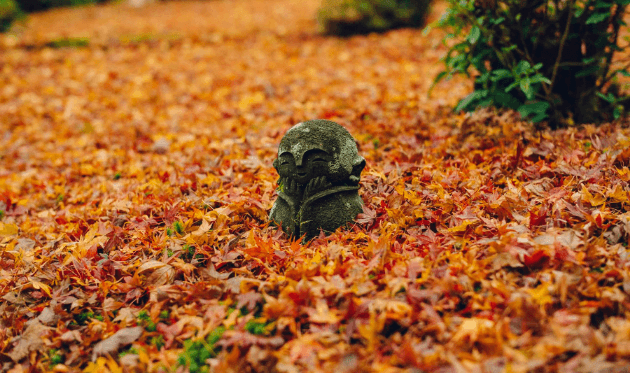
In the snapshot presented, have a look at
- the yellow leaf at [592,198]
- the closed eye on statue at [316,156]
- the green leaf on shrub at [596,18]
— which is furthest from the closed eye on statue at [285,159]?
the green leaf on shrub at [596,18]

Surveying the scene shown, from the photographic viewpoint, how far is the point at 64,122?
247 inches

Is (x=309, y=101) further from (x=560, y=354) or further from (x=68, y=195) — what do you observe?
(x=560, y=354)

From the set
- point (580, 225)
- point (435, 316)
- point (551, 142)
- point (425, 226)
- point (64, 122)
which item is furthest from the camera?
point (64, 122)

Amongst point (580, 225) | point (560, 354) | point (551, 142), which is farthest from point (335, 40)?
point (560, 354)

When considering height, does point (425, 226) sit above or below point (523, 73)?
below

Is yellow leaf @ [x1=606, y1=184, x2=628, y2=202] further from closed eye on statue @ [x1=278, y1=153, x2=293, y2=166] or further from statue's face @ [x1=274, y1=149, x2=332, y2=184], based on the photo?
closed eye on statue @ [x1=278, y1=153, x2=293, y2=166]

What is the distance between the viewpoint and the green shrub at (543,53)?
404 cm

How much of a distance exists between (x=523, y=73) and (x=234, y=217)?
293 cm

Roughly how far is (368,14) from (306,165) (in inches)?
283

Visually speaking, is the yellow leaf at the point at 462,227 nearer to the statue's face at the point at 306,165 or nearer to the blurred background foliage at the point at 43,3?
the statue's face at the point at 306,165

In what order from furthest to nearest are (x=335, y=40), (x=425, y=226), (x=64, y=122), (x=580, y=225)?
(x=335, y=40)
(x=64, y=122)
(x=425, y=226)
(x=580, y=225)

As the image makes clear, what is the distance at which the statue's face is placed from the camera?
2770mm

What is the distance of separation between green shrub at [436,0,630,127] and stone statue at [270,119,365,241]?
191cm

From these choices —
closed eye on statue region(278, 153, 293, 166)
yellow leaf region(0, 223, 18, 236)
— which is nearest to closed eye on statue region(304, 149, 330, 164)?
closed eye on statue region(278, 153, 293, 166)
